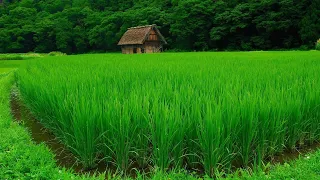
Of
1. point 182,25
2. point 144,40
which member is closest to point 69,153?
point 144,40

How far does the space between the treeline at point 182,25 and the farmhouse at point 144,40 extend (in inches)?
142

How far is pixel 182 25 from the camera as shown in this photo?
35969 mm

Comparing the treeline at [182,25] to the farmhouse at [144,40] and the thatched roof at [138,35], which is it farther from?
the thatched roof at [138,35]

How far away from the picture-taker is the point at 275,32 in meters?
30.4

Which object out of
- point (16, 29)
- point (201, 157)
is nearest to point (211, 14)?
point (16, 29)

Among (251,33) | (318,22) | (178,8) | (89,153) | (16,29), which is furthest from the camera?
(16,29)

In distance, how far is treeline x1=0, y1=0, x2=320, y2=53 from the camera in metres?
28.8

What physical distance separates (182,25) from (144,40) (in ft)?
21.5

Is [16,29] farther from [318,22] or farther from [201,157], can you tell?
[201,157]

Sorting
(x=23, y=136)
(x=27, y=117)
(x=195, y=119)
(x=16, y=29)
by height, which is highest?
(x=16, y=29)

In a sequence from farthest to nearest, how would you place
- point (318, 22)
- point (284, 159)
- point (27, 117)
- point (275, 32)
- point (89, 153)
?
1. point (275, 32)
2. point (318, 22)
3. point (27, 117)
4. point (284, 159)
5. point (89, 153)

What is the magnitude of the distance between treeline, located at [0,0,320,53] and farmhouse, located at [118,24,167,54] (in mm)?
3607

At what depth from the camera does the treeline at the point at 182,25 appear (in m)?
28.8

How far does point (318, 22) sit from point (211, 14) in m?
11.9
